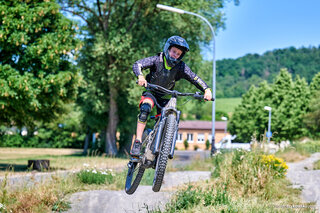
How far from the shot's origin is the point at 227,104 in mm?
115125

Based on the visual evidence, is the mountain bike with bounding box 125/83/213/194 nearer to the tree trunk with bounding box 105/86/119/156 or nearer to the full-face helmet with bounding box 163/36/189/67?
the full-face helmet with bounding box 163/36/189/67

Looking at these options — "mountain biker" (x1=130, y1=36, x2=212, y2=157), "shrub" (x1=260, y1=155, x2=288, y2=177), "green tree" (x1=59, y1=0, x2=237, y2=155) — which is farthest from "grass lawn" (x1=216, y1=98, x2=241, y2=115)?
"mountain biker" (x1=130, y1=36, x2=212, y2=157)

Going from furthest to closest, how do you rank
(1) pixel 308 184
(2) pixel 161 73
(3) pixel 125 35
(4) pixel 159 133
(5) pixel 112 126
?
(5) pixel 112 126
(3) pixel 125 35
(1) pixel 308 184
(2) pixel 161 73
(4) pixel 159 133

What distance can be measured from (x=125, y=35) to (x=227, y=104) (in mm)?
93204

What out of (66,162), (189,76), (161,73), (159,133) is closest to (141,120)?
(159,133)

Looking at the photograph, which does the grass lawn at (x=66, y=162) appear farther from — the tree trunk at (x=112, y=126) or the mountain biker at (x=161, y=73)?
the mountain biker at (x=161, y=73)

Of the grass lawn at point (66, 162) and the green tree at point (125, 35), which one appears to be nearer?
the grass lawn at point (66, 162)

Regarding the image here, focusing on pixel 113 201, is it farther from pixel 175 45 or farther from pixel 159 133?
pixel 175 45

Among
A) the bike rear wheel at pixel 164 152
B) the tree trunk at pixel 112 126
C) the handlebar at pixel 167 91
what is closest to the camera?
the bike rear wheel at pixel 164 152

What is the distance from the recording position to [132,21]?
25750mm

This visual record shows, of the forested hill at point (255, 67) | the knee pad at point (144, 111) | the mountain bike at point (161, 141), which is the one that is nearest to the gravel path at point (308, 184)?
the mountain bike at point (161, 141)

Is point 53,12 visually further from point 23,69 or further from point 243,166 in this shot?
point 243,166

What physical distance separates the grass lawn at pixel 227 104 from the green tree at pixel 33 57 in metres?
93.4

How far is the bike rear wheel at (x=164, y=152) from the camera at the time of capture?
16.6 feet
